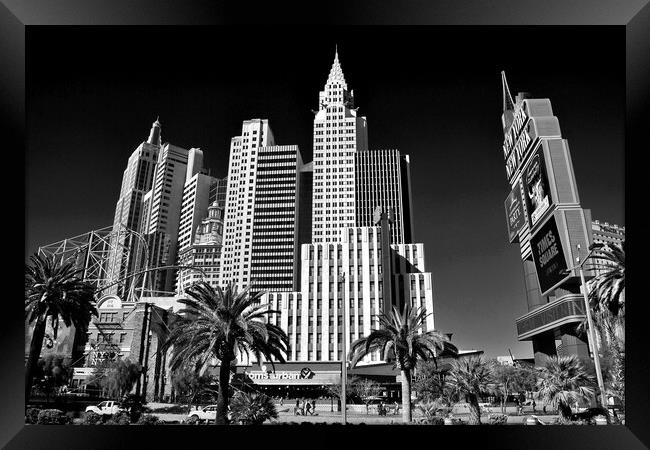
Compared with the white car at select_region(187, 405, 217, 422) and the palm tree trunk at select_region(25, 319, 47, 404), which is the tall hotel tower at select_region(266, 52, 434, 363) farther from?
the palm tree trunk at select_region(25, 319, 47, 404)

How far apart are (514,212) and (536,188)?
14.8 metres

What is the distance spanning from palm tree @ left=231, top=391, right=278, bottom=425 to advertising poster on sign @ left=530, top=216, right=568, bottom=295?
139 ft

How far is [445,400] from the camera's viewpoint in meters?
47.9

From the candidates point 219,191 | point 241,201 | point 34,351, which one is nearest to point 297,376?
point 34,351

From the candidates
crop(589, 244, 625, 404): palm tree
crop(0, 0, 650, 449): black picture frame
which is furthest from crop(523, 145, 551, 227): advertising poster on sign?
crop(0, 0, 650, 449): black picture frame

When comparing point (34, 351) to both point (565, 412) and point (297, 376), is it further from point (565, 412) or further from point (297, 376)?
point (297, 376)

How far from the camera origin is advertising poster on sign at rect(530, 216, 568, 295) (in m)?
62.9

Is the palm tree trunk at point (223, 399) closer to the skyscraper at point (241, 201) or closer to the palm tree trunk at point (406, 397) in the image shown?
the palm tree trunk at point (406, 397)

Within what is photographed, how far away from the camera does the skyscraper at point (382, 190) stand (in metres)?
148

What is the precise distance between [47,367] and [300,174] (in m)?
111

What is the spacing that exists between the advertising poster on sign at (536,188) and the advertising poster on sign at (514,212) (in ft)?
20.6

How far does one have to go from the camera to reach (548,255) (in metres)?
66.2
